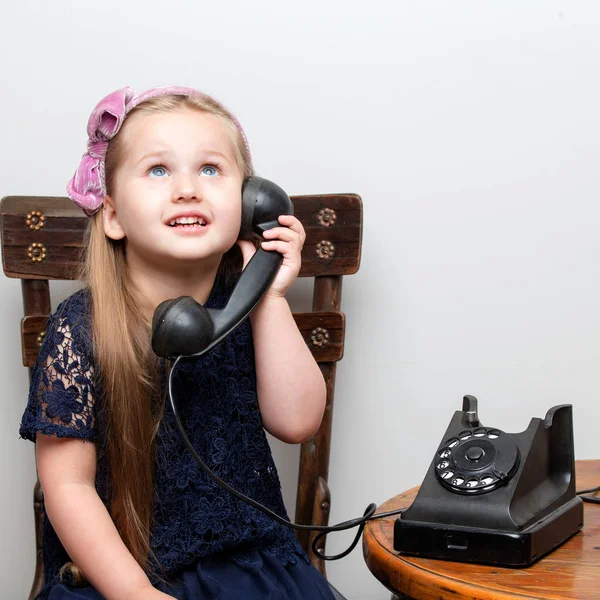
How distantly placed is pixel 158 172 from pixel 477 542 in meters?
0.49

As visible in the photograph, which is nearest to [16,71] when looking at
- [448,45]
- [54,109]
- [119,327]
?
[54,109]

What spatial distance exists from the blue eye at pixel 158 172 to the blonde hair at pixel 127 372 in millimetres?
53

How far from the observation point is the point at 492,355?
4.42 feet

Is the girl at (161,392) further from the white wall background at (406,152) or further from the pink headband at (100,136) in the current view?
the white wall background at (406,152)

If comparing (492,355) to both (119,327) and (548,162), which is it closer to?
(548,162)

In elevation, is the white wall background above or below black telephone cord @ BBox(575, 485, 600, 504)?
above

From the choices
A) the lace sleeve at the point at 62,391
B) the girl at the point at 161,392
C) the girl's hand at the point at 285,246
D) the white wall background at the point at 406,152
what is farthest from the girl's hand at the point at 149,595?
the white wall background at the point at 406,152

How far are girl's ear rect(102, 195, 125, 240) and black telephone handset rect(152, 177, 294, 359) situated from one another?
5.4 inches

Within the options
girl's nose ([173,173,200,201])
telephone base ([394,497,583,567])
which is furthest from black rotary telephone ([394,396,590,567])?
girl's nose ([173,173,200,201])

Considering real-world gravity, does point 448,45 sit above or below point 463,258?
above

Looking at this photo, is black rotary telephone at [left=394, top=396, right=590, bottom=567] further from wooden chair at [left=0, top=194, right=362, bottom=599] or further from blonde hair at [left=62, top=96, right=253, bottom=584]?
wooden chair at [left=0, top=194, right=362, bottom=599]

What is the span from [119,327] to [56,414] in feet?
0.37

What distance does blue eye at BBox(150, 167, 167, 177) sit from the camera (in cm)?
95

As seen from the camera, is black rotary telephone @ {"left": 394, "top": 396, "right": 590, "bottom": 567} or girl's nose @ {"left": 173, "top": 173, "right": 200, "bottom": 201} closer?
black rotary telephone @ {"left": 394, "top": 396, "right": 590, "bottom": 567}
